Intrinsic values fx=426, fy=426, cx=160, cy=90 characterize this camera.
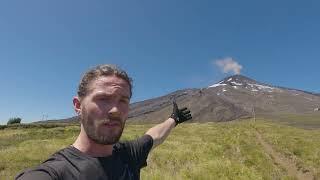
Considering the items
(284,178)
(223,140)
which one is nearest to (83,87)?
(284,178)

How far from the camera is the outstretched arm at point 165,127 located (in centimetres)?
662

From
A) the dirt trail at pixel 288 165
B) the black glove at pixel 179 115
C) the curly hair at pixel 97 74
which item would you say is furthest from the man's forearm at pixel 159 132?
the dirt trail at pixel 288 165

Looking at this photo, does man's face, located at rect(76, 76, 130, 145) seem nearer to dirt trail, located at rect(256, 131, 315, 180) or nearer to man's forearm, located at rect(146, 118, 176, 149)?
man's forearm, located at rect(146, 118, 176, 149)

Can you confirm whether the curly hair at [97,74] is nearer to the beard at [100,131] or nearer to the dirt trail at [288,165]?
the beard at [100,131]

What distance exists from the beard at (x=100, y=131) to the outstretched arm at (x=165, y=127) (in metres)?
2.16

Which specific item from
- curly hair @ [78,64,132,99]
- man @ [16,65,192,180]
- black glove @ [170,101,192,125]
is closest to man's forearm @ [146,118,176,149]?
black glove @ [170,101,192,125]

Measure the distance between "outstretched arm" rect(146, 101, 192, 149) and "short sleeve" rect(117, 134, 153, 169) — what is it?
451 millimetres

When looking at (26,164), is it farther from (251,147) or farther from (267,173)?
(251,147)

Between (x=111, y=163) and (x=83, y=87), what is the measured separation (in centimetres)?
86

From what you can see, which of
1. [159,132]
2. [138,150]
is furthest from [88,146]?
[159,132]

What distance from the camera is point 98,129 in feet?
13.9

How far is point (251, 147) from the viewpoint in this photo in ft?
110

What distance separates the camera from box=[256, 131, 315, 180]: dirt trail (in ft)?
84.9

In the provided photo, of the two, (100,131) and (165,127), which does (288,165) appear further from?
(100,131)
